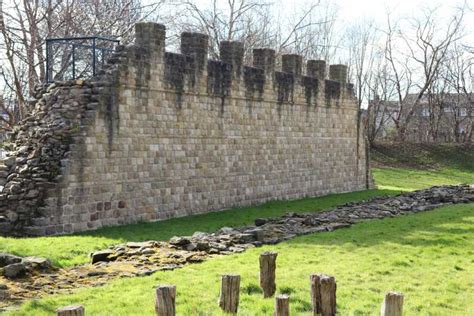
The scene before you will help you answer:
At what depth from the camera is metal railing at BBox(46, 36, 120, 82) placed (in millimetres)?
17375

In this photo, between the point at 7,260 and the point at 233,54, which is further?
the point at 233,54

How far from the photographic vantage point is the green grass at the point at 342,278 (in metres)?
8.84

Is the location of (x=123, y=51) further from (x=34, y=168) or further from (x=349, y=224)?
(x=349, y=224)

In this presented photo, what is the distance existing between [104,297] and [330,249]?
5833 mm

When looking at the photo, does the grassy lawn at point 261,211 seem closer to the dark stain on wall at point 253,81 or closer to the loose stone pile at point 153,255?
the loose stone pile at point 153,255

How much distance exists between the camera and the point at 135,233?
52.3 feet

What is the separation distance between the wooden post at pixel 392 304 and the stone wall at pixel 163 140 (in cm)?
1007

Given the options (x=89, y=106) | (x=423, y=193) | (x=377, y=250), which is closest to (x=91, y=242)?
(x=89, y=106)

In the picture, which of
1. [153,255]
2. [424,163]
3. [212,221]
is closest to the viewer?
[153,255]

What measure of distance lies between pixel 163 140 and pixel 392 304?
42.6 ft

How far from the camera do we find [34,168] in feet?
51.4

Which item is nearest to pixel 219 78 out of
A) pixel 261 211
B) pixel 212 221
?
pixel 261 211

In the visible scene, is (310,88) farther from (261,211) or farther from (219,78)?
(261,211)

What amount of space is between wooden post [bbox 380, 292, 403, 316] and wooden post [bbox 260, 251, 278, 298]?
2.53 metres
